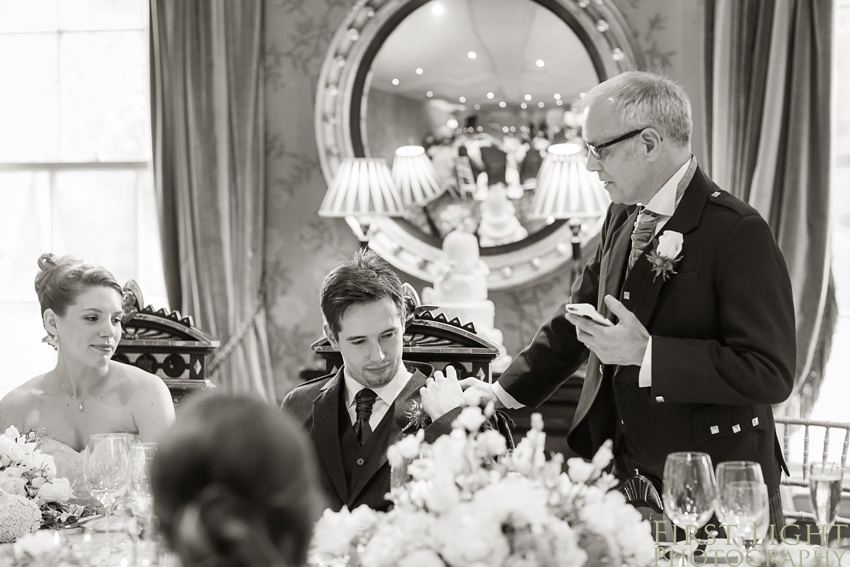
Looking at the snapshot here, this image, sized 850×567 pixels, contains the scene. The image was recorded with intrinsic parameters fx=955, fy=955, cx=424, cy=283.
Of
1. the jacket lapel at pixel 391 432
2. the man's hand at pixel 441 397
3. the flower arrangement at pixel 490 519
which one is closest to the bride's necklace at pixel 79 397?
the jacket lapel at pixel 391 432

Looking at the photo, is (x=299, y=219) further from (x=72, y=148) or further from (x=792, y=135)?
(x=792, y=135)

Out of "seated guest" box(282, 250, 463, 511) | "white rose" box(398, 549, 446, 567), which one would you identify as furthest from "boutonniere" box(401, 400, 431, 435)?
"white rose" box(398, 549, 446, 567)

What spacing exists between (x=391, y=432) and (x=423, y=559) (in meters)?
1.08

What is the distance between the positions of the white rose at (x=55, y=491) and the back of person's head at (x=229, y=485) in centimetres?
116

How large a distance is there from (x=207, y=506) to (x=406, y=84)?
3342mm

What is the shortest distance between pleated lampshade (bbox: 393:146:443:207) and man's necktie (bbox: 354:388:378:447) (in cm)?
185

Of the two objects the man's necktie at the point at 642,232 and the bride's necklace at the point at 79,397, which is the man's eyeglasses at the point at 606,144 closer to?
the man's necktie at the point at 642,232

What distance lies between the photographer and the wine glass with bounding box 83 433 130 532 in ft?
5.55

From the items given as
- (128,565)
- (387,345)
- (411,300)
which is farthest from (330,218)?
(128,565)

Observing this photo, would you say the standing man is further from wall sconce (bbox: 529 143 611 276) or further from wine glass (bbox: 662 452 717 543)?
wall sconce (bbox: 529 143 611 276)

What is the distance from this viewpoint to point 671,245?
2.10 metres

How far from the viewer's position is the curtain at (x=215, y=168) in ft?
13.5

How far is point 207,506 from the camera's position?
31.8 inches

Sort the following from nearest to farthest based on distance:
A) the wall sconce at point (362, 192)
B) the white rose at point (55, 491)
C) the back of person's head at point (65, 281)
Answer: the white rose at point (55, 491)
the back of person's head at point (65, 281)
the wall sconce at point (362, 192)
